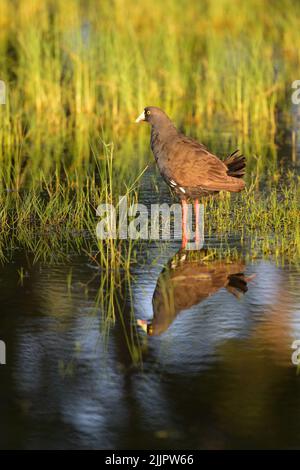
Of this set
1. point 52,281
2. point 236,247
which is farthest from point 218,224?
point 52,281

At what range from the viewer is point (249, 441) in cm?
482

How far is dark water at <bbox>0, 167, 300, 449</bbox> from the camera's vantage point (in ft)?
16.3

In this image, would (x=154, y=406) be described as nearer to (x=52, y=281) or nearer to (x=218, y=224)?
(x=52, y=281)

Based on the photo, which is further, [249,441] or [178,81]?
[178,81]

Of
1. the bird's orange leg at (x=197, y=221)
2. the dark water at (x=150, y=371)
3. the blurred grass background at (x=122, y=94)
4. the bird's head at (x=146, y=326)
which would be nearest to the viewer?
the dark water at (x=150, y=371)

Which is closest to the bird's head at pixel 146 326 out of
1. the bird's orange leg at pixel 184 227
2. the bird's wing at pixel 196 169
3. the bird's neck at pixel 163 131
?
the bird's orange leg at pixel 184 227

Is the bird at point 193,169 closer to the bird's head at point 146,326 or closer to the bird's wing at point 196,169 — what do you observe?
the bird's wing at point 196,169

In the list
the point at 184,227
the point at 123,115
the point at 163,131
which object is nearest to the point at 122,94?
the point at 123,115

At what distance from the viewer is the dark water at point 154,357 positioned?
496 centimetres

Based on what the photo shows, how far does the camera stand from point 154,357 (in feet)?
19.6

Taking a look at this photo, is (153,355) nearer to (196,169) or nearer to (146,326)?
(146,326)

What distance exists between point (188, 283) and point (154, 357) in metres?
1.69
